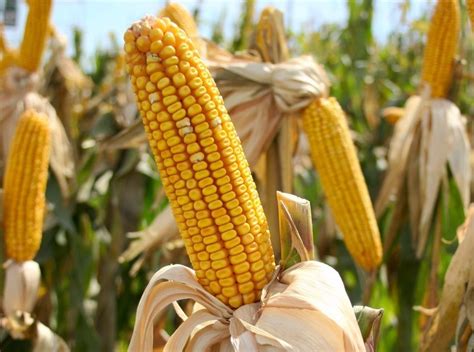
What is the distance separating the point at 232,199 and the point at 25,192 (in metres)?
1.42

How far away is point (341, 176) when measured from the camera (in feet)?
8.90

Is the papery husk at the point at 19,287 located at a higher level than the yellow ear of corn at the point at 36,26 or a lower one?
lower

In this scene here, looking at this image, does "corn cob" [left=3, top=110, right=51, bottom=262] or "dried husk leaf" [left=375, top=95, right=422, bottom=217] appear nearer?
"corn cob" [left=3, top=110, right=51, bottom=262]

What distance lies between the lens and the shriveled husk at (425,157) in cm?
341

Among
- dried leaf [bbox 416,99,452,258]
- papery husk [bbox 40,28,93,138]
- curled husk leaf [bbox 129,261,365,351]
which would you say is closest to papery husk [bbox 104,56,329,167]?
dried leaf [bbox 416,99,452,258]

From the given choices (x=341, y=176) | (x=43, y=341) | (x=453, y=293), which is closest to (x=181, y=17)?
(x=341, y=176)

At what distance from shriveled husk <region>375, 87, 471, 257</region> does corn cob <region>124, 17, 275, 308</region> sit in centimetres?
199

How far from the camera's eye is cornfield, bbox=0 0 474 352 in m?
1.54

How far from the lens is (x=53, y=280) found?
4.48 metres

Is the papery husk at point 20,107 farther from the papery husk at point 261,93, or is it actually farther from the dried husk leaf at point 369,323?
the dried husk leaf at point 369,323

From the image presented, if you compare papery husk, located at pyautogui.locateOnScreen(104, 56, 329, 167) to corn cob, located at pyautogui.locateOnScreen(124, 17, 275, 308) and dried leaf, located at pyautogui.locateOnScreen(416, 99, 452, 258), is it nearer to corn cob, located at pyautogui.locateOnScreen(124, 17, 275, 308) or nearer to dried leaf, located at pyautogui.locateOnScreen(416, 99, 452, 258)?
dried leaf, located at pyautogui.locateOnScreen(416, 99, 452, 258)

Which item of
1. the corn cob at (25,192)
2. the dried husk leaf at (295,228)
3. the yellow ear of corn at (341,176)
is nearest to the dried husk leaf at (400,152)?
the yellow ear of corn at (341,176)

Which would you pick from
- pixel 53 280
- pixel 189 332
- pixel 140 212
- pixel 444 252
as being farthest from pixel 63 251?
pixel 189 332

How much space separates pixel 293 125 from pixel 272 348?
60.5 inches
